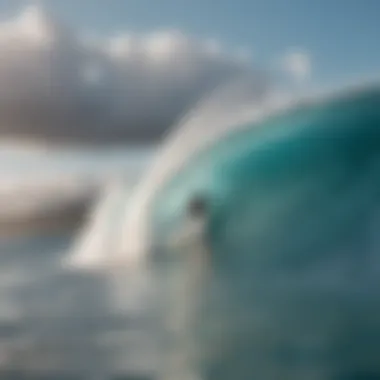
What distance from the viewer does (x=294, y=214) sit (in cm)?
295

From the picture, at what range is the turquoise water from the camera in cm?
217

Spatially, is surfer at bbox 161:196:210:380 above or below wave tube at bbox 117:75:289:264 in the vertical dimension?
below

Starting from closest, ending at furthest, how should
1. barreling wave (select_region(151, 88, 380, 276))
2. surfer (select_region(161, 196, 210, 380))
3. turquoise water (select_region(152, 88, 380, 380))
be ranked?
1. surfer (select_region(161, 196, 210, 380))
2. turquoise water (select_region(152, 88, 380, 380))
3. barreling wave (select_region(151, 88, 380, 276))

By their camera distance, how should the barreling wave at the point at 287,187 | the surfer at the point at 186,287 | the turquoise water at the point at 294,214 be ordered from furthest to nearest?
the barreling wave at the point at 287,187 → the turquoise water at the point at 294,214 → the surfer at the point at 186,287

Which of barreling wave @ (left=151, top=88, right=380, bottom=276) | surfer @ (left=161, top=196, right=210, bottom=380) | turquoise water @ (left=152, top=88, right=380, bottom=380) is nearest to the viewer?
surfer @ (left=161, top=196, right=210, bottom=380)

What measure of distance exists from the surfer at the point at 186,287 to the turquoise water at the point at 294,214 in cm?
5

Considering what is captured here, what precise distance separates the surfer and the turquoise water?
0.05 m

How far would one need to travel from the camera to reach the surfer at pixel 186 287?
1.56 metres

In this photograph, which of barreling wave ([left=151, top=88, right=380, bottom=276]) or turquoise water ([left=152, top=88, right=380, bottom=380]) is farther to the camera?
barreling wave ([left=151, top=88, right=380, bottom=276])

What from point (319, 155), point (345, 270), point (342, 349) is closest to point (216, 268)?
point (345, 270)

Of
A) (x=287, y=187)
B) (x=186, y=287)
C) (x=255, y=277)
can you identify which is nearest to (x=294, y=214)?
(x=287, y=187)

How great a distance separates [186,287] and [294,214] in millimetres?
839

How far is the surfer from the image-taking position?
156cm

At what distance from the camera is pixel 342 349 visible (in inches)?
64.5
